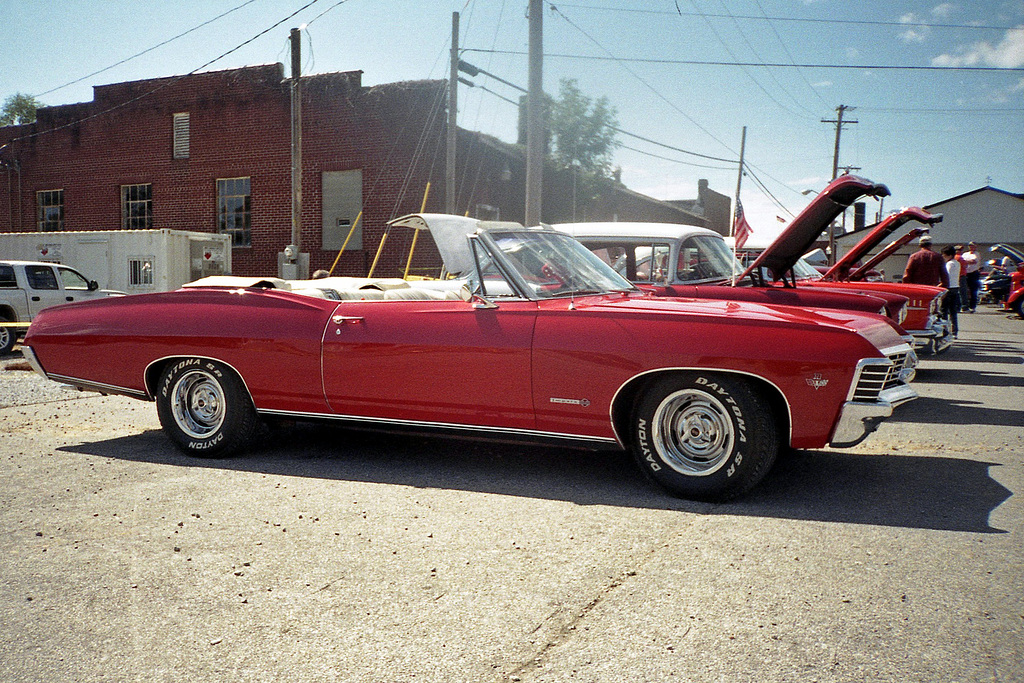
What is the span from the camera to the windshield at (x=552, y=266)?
4.73m

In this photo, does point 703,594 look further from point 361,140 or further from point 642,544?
point 361,140

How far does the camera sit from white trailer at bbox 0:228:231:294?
18484mm

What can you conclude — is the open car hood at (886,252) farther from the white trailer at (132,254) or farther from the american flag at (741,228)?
the white trailer at (132,254)

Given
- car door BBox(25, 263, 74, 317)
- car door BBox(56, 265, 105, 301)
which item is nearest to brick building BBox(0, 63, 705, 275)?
car door BBox(56, 265, 105, 301)

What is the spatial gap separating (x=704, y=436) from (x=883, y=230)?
5.81 m

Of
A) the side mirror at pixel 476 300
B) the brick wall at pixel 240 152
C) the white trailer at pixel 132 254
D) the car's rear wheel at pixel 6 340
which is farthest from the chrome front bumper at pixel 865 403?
the brick wall at pixel 240 152

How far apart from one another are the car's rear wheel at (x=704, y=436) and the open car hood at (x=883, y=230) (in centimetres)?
470

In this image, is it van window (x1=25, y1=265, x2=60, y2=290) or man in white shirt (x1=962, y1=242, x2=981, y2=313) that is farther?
man in white shirt (x1=962, y1=242, x2=981, y2=313)

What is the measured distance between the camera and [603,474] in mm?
4703

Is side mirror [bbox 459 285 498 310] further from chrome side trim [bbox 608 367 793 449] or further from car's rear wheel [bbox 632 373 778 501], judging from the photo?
car's rear wheel [bbox 632 373 778 501]

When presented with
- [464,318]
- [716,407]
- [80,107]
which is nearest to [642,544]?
[716,407]

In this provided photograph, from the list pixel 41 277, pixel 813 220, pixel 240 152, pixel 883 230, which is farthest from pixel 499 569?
pixel 240 152

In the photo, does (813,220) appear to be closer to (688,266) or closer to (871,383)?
(688,266)

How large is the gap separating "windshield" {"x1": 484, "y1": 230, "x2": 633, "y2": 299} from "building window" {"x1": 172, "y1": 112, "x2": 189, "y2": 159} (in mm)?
22892
